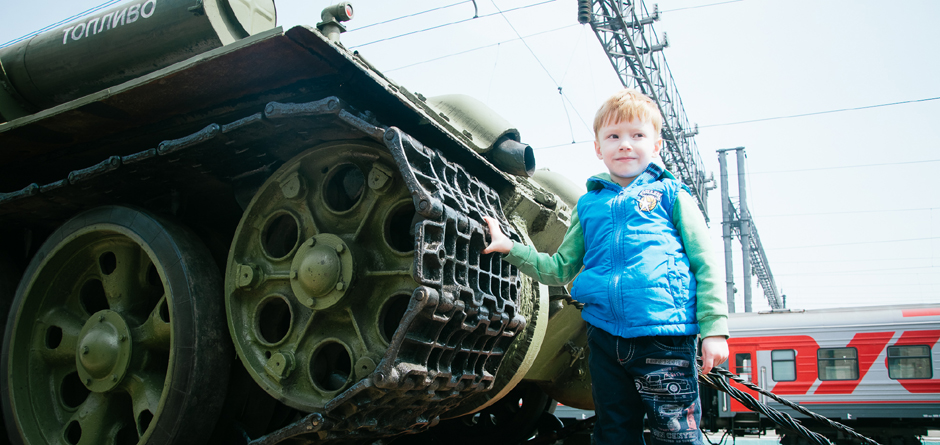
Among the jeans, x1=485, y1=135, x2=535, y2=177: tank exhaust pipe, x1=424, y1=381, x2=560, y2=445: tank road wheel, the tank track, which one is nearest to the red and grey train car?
x1=424, y1=381, x2=560, y2=445: tank road wheel

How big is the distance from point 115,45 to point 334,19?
1729mm

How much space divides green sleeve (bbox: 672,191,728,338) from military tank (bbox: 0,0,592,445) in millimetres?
851

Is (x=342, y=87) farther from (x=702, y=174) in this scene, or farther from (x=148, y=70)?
(x=702, y=174)

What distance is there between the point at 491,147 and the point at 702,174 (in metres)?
18.8

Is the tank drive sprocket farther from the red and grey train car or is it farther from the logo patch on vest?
the red and grey train car

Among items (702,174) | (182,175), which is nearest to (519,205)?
(182,175)

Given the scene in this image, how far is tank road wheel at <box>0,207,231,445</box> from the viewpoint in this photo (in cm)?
302

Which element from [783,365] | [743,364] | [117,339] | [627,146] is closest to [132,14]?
[117,339]

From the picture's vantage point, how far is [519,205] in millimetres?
3861

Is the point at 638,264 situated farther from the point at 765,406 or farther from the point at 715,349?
the point at 765,406

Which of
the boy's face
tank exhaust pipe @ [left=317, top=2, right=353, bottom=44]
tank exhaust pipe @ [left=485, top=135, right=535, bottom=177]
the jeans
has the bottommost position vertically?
the jeans

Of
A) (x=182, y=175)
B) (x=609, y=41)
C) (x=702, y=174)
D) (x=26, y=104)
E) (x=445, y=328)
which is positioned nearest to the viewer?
(x=445, y=328)

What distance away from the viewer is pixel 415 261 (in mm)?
2463

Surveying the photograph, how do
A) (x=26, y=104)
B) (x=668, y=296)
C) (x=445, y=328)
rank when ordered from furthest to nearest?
(x=26, y=104) < (x=445, y=328) < (x=668, y=296)
